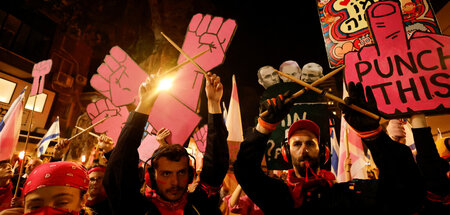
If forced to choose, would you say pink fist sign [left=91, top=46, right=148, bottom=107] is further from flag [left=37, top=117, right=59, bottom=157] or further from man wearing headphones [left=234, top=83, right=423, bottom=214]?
man wearing headphones [left=234, top=83, right=423, bottom=214]

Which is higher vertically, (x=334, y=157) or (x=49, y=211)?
(x=334, y=157)

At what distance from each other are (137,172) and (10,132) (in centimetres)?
323

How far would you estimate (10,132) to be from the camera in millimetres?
3568

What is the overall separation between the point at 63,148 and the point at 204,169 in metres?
2.71

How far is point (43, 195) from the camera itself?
1.71m

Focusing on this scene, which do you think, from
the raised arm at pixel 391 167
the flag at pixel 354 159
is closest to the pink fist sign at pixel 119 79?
the raised arm at pixel 391 167

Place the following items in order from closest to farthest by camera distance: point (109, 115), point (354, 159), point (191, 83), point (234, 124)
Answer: point (191, 83) → point (354, 159) → point (109, 115) → point (234, 124)

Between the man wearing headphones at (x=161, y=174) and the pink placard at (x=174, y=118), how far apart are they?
984 millimetres

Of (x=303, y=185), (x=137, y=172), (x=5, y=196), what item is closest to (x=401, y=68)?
(x=303, y=185)

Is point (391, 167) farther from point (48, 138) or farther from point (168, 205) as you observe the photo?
point (48, 138)

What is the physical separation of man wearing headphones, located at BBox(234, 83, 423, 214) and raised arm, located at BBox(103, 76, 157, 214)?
769 millimetres

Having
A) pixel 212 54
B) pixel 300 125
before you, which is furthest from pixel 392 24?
pixel 212 54

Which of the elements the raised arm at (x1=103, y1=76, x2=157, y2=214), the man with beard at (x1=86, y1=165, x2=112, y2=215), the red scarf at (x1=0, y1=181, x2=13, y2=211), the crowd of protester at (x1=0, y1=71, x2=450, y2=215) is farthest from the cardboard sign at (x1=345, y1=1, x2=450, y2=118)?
the red scarf at (x1=0, y1=181, x2=13, y2=211)

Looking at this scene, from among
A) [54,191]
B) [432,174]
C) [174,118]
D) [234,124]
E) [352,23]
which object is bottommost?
[54,191]
